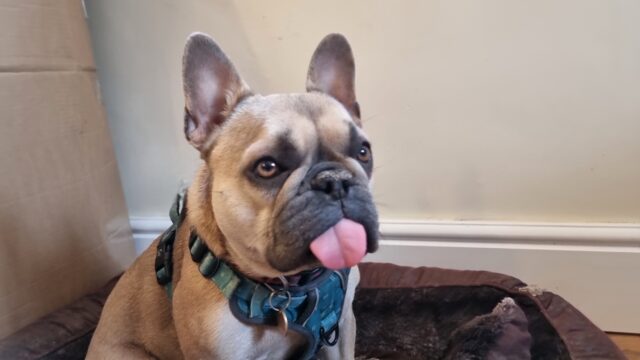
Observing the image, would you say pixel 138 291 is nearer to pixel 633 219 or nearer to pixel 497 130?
pixel 497 130

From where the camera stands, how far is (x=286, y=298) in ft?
3.31

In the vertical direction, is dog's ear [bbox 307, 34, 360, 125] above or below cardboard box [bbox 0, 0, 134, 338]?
above

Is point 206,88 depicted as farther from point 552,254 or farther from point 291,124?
point 552,254

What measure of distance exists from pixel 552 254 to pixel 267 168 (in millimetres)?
1098

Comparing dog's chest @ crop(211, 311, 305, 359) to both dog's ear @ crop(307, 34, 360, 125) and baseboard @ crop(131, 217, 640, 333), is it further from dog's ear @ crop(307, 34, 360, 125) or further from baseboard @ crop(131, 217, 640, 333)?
baseboard @ crop(131, 217, 640, 333)

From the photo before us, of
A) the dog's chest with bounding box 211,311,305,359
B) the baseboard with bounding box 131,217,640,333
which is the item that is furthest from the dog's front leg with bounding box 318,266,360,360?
the baseboard with bounding box 131,217,640,333

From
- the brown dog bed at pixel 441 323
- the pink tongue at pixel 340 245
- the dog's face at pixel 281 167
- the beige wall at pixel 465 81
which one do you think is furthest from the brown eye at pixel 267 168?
the beige wall at pixel 465 81

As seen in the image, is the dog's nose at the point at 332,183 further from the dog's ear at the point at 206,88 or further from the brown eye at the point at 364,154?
the dog's ear at the point at 206,88

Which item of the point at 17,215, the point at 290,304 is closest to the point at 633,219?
the point at 290,304

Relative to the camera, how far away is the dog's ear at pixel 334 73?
3.79 ft

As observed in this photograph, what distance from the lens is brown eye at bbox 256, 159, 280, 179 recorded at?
3.06 feet

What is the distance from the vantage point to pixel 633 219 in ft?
5.27

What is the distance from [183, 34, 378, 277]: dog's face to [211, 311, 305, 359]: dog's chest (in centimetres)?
10

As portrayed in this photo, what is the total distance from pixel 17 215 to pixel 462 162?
1.26m
